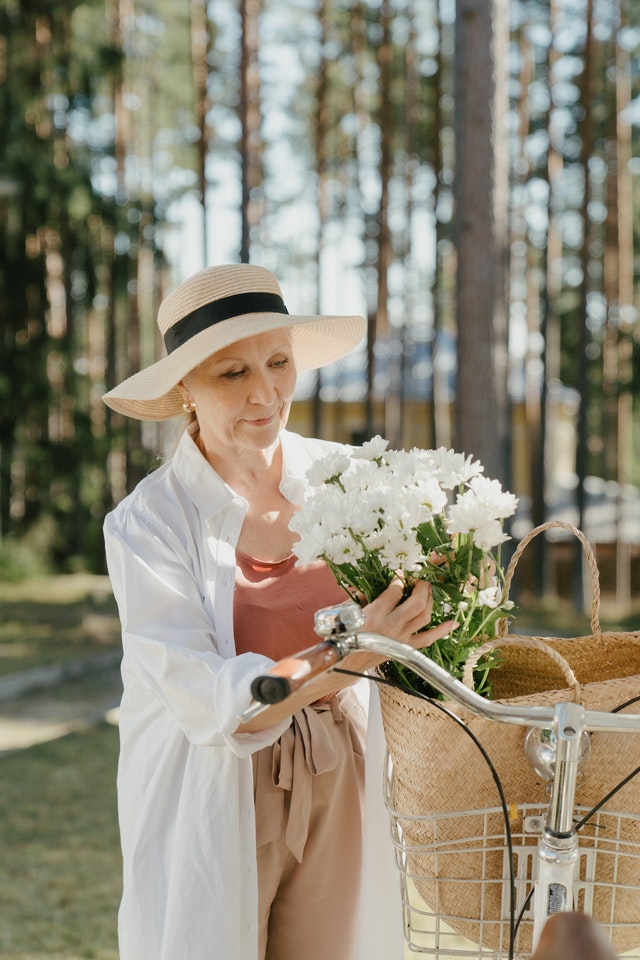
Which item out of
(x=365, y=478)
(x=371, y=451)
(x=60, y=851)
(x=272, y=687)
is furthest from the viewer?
(x=60, y=851)

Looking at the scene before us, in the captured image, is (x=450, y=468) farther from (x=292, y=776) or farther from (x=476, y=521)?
(x=292, y=776)

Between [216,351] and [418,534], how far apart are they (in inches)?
28.9

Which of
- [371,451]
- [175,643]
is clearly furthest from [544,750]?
[175,643]

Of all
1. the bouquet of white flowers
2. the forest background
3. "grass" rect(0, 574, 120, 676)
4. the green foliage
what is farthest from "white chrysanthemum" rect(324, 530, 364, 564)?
the green foliage

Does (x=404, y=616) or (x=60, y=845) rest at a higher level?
(x=404, y=616)

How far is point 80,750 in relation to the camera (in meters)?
6.34

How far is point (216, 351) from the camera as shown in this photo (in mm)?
2129

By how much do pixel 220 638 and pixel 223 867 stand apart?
1.45ft

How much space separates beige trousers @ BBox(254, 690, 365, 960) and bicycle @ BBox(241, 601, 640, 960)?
0.38 meters

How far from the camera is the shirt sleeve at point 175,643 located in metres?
1.73

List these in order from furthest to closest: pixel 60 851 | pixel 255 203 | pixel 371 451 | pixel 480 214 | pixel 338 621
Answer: pixel 255 203, pixel 480 214, pixel 60 851, pixel 371 451, pixel 338 621

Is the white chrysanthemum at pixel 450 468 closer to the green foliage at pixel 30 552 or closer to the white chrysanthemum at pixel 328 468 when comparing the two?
the white chrysanthemum at pixel 328 468

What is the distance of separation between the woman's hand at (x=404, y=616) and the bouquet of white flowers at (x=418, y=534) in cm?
2

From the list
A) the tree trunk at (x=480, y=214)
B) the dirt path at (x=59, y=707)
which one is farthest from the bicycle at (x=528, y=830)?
the dirt path at (x=59, y=707)
